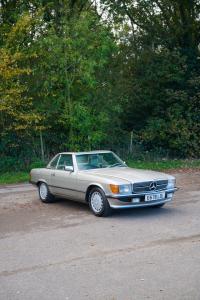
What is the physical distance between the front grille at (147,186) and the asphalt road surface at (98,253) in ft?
1.82

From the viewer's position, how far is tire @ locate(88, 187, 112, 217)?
30.1 ft

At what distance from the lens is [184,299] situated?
479 centimetres

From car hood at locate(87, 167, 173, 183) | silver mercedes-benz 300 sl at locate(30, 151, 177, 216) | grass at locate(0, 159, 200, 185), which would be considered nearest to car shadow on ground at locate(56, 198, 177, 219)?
silver mercedes-benz 300 sl at locate(30, 151, 177, 216)

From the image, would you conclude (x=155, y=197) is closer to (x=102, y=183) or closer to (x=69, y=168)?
(x=102, y=183)

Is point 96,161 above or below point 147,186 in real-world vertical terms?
above

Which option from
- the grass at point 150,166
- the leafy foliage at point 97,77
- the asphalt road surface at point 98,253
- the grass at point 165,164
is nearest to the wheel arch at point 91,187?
the asphalt road surface at point 98,253

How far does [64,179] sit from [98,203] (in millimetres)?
1349

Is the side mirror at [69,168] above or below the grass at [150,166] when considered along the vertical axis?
above

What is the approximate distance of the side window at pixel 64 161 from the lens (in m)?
10.6

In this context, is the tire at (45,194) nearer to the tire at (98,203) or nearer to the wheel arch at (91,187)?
the wheel arch at (91,187)

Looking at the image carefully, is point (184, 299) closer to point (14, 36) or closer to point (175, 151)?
point (14, 36)

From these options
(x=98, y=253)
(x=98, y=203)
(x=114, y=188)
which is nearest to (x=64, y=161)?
(x=98, y=203)

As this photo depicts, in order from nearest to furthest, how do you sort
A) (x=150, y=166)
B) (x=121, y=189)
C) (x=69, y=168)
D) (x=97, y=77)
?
(x=121, y=189), (x=69, y=168), (x=97, y=77), (x=150, y=166)

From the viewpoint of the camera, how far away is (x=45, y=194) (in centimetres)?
1123
